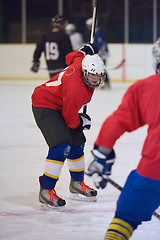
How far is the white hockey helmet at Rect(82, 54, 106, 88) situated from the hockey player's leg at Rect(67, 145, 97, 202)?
0.53 meters

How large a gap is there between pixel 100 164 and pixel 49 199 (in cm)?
136

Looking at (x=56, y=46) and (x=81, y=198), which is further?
(x=56, y=46)

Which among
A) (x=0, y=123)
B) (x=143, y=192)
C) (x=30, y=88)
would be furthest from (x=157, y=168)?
(x=30, y=88)

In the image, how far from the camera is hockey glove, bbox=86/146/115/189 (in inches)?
90.7

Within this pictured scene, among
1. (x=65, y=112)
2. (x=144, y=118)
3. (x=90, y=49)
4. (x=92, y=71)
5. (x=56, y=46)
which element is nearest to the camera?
(x=144, y=118)

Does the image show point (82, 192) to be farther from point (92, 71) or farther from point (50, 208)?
point (92, 71)

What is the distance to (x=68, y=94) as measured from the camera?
3.42m

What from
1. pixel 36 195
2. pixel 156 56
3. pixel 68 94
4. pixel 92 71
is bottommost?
pixel 36 195

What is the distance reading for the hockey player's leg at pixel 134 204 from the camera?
2285 mm

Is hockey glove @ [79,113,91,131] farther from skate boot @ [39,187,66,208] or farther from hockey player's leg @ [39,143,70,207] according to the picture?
skate boot @ [39,187,66,208]

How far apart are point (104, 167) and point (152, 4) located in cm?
1095

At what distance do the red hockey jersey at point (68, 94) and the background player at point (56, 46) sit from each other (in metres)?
3.28

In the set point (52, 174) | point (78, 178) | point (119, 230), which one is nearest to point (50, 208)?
point (52, 174)

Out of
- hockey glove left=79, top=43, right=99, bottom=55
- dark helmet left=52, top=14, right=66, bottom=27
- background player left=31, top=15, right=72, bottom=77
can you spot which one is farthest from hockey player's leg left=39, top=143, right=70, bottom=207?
dark helmet left=52, top=14, right=66, bottom=27
